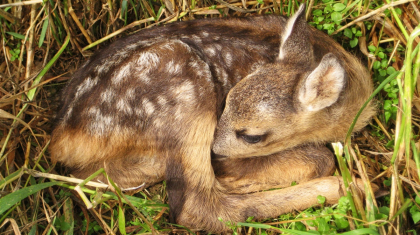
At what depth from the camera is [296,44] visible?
3438 mm

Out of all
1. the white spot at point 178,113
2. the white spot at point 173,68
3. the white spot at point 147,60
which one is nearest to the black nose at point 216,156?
the white spot at point 178,113

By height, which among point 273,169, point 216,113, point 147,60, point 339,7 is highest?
point 339,7

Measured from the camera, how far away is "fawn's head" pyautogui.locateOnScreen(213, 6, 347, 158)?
10.7 ft

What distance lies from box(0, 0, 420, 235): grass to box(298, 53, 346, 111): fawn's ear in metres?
0.39

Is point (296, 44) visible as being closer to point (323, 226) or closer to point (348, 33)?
point (348, 33)

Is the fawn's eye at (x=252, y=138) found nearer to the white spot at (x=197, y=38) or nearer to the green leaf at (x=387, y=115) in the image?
the white spot at (x=197, y=38)

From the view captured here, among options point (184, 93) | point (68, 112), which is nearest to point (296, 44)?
point (184, 93)

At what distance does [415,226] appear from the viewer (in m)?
3.12

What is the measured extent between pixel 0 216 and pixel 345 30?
3.25 meters

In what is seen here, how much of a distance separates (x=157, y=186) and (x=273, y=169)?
1.05 m

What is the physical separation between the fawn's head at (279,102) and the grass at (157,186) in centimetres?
47

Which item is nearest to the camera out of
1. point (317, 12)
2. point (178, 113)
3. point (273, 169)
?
point (178, 113)

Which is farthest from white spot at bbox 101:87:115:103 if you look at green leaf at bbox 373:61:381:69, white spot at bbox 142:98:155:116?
green leaf at bbox 373:61:381:69

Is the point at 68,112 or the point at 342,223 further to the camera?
the point at 68,112
